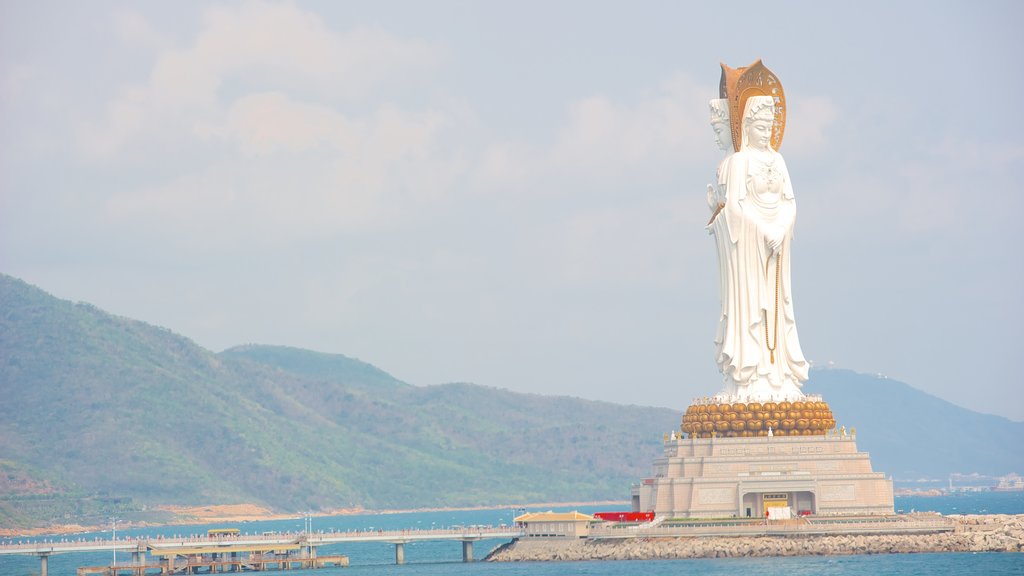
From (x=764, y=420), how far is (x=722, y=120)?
12.3 meters

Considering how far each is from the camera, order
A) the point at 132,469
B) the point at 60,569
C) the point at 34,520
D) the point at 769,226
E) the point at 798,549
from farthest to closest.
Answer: the point at 132,469 → the point at 34,520 → the point at 60,569 → the point at 769,226 → the point at 798,549

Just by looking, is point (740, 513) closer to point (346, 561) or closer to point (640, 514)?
point (640, 514)

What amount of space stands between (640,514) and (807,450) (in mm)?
6766

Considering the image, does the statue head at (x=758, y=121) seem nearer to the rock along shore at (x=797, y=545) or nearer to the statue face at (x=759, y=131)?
the statue face at (x=759, y=131)

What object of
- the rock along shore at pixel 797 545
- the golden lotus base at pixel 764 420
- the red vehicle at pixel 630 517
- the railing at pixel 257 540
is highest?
the golden lotus base at pixel 764 420

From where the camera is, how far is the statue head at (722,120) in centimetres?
7900

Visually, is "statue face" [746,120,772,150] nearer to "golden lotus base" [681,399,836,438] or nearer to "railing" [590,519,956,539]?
"golden lotus base" [681,399,836,438]

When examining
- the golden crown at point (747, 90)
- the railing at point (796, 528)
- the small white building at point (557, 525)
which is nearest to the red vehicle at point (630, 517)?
the small white building at point (557, 525)

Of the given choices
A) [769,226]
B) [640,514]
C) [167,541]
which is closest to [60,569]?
[167,541]

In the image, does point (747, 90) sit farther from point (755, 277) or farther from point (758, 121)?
point (755, 277)

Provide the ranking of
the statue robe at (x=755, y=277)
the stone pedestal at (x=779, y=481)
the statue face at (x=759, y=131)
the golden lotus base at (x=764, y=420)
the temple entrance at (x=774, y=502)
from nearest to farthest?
the stone pedestal at (x=779, y=481)
the temple entrance at (x=774, y=502)
the golden lotus base at (x=764, y=420)
the statue robe at (x=755, y=277)
the statue face at (x=759, y=131)

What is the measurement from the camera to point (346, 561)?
279ft

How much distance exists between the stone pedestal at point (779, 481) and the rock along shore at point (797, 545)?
191cm

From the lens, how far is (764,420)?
247 ft
